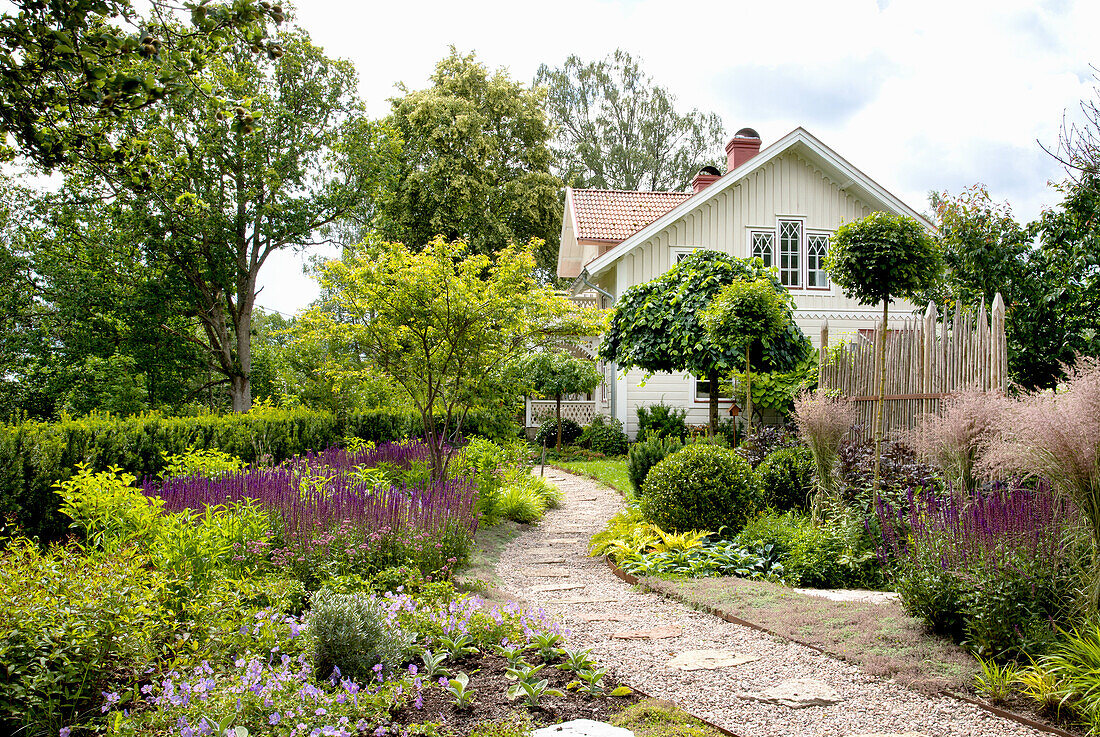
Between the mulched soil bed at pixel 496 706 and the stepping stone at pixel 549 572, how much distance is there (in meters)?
2.77

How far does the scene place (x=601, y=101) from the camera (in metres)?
30.1

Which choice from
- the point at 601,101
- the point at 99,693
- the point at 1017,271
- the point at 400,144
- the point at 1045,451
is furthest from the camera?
the point at 601,101

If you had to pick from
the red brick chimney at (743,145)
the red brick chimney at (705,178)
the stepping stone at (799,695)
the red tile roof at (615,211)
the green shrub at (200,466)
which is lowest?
the stepping stone at (799,695)

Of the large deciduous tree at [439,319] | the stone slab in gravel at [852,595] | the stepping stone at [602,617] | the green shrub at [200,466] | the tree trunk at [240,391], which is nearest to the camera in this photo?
the stepping stone at [602,617]

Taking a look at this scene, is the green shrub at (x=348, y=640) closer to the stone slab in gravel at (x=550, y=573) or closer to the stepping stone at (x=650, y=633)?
the stepping stone at (x=650, y=633)

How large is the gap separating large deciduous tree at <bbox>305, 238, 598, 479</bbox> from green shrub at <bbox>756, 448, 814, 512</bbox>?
9.38 feet

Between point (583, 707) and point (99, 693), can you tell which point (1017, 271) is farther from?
point (99, 693)

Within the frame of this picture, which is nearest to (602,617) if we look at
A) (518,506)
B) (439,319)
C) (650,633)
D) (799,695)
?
(650,633)

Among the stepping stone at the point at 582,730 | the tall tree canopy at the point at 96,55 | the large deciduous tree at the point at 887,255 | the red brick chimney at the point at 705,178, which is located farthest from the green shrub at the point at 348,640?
the red brick chimney at the point at 705,178

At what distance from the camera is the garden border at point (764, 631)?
2890 millimetres

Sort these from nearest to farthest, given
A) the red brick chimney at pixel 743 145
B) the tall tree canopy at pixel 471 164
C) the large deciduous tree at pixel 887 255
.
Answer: the large deciduous tree at pixel 887 255 → the red brick chimney at pixel 743 145 → the tall tree canopy at pixel 471 164

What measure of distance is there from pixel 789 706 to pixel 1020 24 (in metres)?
6.53

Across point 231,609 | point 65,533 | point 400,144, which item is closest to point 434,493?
point 231,609

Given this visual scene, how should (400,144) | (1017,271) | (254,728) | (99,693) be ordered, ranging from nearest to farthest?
(254,728) → (99,693) → (1017,271) → (400,144)
